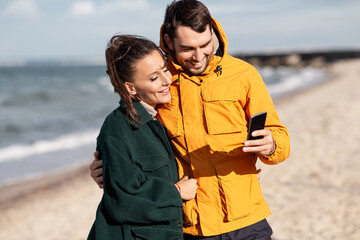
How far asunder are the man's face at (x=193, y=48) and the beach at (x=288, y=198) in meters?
3.66

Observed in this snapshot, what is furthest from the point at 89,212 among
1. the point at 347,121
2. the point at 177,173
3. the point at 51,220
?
the point at 347,121

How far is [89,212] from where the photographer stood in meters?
6.60

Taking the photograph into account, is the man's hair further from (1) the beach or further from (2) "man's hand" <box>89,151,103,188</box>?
(1) the beach

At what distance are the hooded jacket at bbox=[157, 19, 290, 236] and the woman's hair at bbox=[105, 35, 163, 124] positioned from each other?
27 cm

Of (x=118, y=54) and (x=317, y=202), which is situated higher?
(x=118, y=54)

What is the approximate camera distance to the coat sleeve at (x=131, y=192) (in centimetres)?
197

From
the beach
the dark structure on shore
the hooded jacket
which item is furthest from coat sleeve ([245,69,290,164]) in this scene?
the dark structure on shore

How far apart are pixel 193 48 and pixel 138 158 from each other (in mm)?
662

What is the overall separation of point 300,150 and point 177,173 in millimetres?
7177

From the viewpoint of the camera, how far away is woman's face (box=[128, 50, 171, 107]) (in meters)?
2.19

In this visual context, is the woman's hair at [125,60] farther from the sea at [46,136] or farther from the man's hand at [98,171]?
the sea at [46,136]

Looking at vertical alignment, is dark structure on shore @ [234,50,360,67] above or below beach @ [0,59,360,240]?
above

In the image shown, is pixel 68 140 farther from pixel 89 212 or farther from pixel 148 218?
pixel 148 218

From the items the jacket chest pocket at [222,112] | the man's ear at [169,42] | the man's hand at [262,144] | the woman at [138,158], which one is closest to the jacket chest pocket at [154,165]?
the woman at [138,158]
